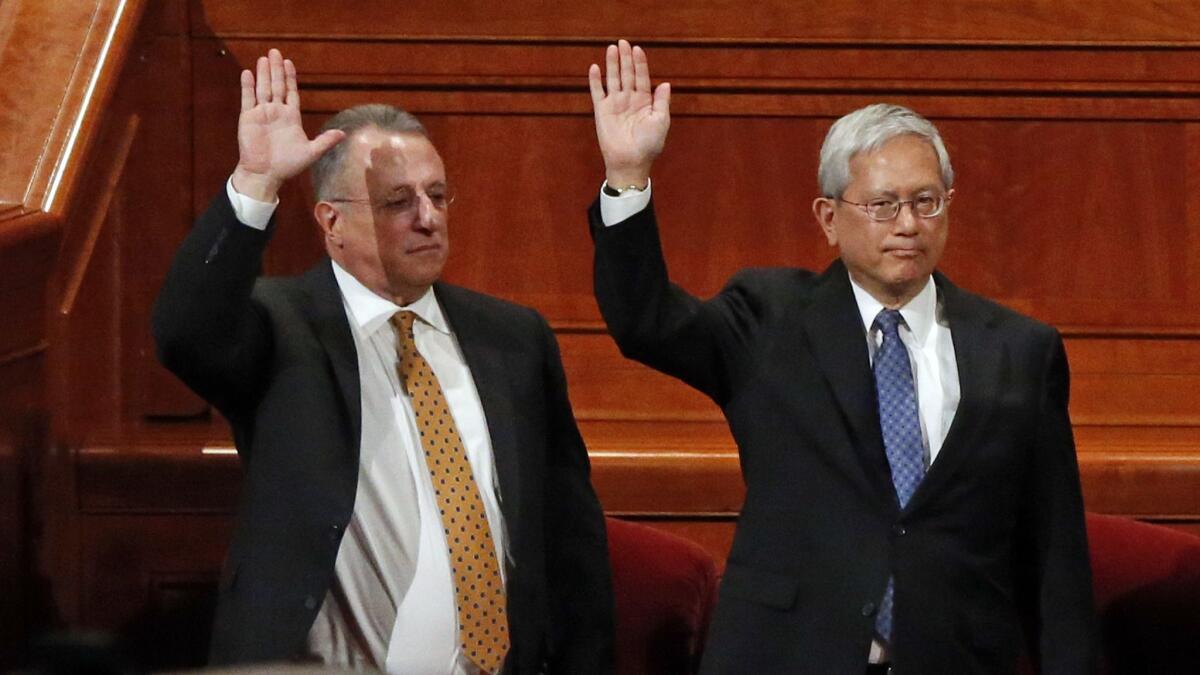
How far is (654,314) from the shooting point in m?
2.18

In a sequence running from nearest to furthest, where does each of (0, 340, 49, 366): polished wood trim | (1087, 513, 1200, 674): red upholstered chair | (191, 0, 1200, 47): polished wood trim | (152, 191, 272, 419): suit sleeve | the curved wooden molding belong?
(152, 191, 272, 419): suit sleeve
(0, 340, 49, 366): polished wood trim
the curved wooden molding
(1087, 513, 1200, 674): red upholstered chair
(191, 0, 1200, 47): polished wood trim

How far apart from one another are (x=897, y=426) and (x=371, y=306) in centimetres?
68

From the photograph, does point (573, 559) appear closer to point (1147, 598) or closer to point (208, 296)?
point (208, 296)

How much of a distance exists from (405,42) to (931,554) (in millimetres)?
1455

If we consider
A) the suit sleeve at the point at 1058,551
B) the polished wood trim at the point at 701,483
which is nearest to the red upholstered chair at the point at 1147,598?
the polished wood trim at the point at 701,483

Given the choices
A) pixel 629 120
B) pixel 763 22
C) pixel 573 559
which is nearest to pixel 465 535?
pixel 573 559

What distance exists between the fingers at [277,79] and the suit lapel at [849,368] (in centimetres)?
71

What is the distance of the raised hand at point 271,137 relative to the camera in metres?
2.10

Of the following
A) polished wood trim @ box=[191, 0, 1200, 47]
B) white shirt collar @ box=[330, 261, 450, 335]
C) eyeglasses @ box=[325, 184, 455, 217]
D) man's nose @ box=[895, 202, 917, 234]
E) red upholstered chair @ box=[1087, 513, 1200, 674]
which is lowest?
red upholstered chair @ box=[1087, 513, 1200, 674]

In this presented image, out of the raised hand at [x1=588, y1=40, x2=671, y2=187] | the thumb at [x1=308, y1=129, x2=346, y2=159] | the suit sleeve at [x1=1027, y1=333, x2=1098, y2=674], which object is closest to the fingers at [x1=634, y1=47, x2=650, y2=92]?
the raised hand at [x1=588, y1=40, x2=671, y2=187]

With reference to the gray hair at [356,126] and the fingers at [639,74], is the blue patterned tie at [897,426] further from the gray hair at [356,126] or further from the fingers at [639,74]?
the gray hair at [356,126]

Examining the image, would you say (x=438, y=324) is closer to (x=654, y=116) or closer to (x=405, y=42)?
(x=654, y=116)

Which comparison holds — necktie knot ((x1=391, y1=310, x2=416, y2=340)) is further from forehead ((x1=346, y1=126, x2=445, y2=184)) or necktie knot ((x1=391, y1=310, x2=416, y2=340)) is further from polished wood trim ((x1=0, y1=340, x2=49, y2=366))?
polished wood trim ((x1=0, y1=340, x2=49, y2=366))

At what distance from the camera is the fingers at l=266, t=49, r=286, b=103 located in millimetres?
2180
